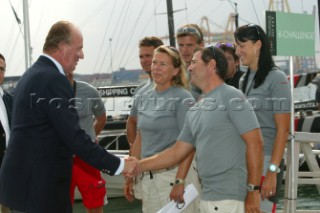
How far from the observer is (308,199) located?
420 inches

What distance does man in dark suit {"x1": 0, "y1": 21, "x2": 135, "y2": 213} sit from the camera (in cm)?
341

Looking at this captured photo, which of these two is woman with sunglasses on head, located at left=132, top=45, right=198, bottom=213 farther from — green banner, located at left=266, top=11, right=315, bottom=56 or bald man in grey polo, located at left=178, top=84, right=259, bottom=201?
green banner, located at left=266, top=11, right=315, bottom=56

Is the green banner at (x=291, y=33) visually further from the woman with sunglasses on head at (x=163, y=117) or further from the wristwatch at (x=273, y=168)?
the wristwatch at (x=273, y=168)

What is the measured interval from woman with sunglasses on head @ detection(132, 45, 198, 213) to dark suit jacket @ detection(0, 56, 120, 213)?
1.08 meters

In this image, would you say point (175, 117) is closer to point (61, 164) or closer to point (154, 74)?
point (154, 74)

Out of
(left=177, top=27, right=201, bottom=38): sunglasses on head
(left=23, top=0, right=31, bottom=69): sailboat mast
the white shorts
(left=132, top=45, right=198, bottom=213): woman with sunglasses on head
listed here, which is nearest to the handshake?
(left=132, top=45, right=198, bottom=213): woman with sunglasses on head

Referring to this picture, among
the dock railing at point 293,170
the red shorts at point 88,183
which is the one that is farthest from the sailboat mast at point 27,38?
the dock railing at point 293,170

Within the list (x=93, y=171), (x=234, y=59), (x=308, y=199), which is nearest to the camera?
(x=234, y=59)

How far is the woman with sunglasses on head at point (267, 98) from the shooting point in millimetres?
3973

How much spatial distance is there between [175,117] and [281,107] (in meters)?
0.85

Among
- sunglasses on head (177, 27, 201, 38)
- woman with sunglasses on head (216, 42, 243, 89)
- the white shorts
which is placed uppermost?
sunglasses on head (177, 27, 201, 38)

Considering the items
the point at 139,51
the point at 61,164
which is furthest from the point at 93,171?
the point at 61,164

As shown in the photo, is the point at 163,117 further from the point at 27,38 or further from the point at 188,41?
the point at 27,38

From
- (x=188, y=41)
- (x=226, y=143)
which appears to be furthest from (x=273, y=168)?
(x=188, y=41)
